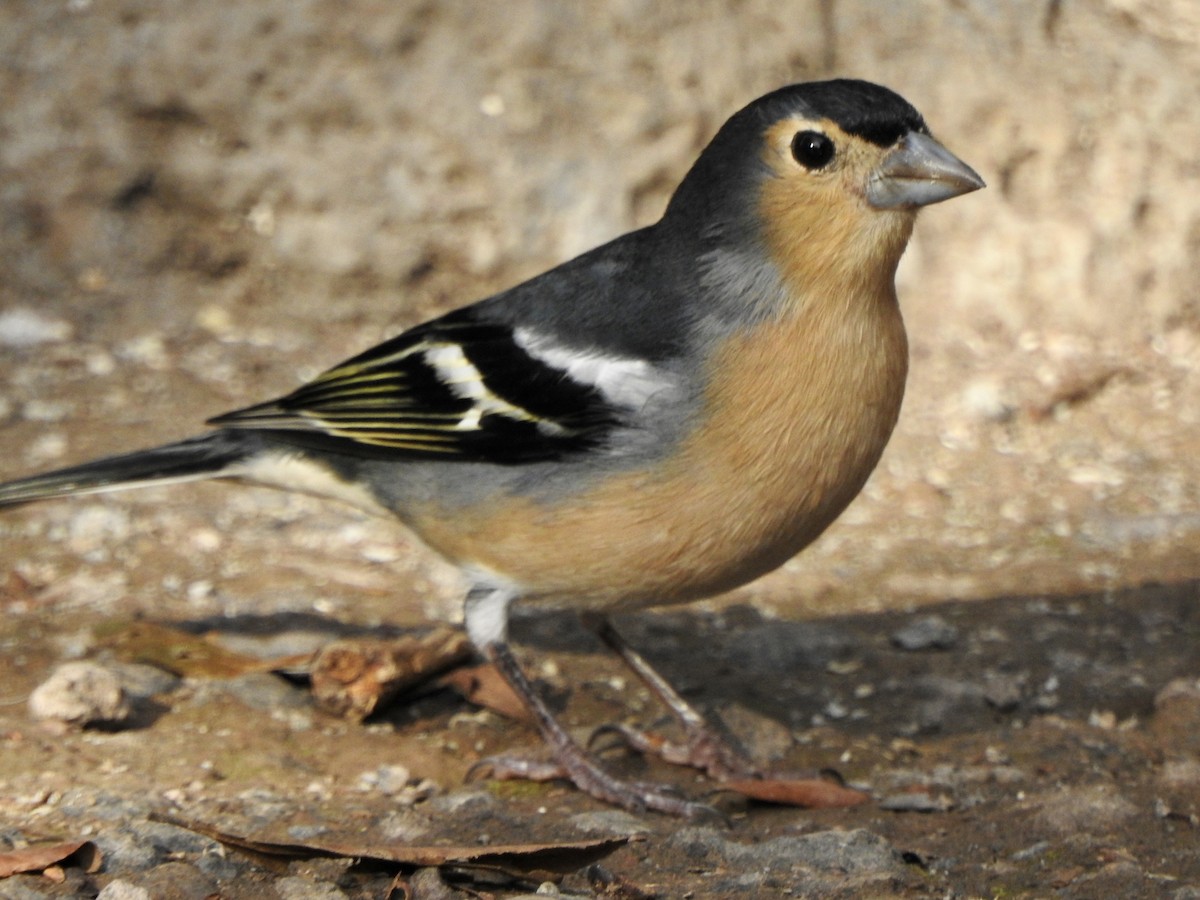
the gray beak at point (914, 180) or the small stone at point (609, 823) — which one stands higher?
the gray beak at point (914, 180)

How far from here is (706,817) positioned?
4.23 m

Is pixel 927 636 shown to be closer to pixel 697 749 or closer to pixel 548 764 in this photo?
pixel 697 749

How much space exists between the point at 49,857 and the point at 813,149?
A: 2.38 m

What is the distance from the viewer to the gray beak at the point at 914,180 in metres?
3.86

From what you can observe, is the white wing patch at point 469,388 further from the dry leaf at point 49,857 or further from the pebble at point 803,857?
the dry leaf at point 49,857

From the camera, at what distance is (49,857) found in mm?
3252

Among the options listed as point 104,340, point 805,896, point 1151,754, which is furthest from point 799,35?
point 805,896

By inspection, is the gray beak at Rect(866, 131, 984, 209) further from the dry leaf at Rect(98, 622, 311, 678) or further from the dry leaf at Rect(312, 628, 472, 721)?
the dry leaf at Rect(98, 622, 311, 678)

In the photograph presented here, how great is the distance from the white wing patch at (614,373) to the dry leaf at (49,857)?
1.67 meters

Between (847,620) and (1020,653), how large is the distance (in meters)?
0.58

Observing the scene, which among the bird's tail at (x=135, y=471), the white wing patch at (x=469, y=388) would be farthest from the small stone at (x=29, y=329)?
the white wing patch at (x=469, y=388)

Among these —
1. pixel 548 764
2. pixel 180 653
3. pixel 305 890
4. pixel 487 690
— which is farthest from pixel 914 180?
pixel 180 653

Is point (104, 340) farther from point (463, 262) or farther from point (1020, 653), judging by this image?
point (1020, 653)

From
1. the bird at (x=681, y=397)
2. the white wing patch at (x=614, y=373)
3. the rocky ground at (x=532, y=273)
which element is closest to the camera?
the bird at (x=681, y=397)
